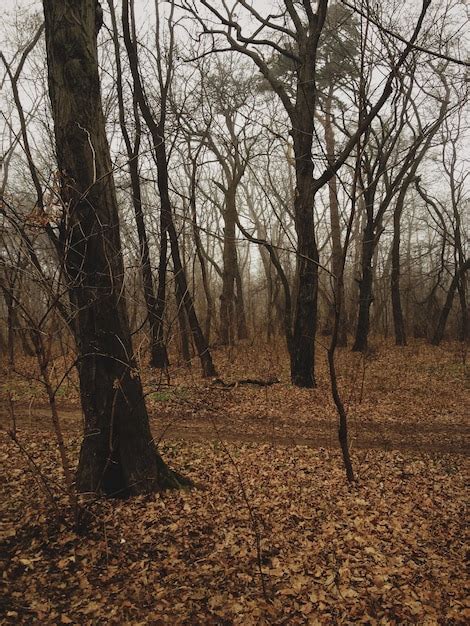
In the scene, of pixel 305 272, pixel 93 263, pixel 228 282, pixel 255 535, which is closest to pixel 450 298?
pixel 228 282

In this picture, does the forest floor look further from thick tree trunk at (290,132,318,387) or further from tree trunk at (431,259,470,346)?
tree trunk at (431,259,470,346)

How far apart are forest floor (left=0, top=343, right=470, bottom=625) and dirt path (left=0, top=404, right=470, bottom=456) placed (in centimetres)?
5

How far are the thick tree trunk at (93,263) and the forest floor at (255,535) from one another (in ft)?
1.16

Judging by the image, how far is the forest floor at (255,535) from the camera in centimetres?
321

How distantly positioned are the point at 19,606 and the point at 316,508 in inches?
109

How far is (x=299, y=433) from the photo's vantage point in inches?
286

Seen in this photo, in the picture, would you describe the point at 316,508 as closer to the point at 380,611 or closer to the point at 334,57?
the point at 380,611

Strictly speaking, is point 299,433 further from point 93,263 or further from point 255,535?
point 93,263

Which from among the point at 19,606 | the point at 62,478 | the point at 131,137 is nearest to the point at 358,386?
the point at 62,478

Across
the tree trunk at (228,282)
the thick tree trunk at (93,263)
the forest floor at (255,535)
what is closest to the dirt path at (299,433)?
the forest floor at (255,535)

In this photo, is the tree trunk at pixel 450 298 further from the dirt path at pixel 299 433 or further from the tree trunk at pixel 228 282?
the dirt path at pixel 299 433

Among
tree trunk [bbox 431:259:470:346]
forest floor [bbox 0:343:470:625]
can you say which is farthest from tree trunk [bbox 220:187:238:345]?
forest floor [bbox 0:343:470:625]

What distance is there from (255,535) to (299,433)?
3.25 metres

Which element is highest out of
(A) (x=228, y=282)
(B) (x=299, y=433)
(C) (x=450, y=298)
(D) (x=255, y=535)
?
(A) (x=228, y=282)
